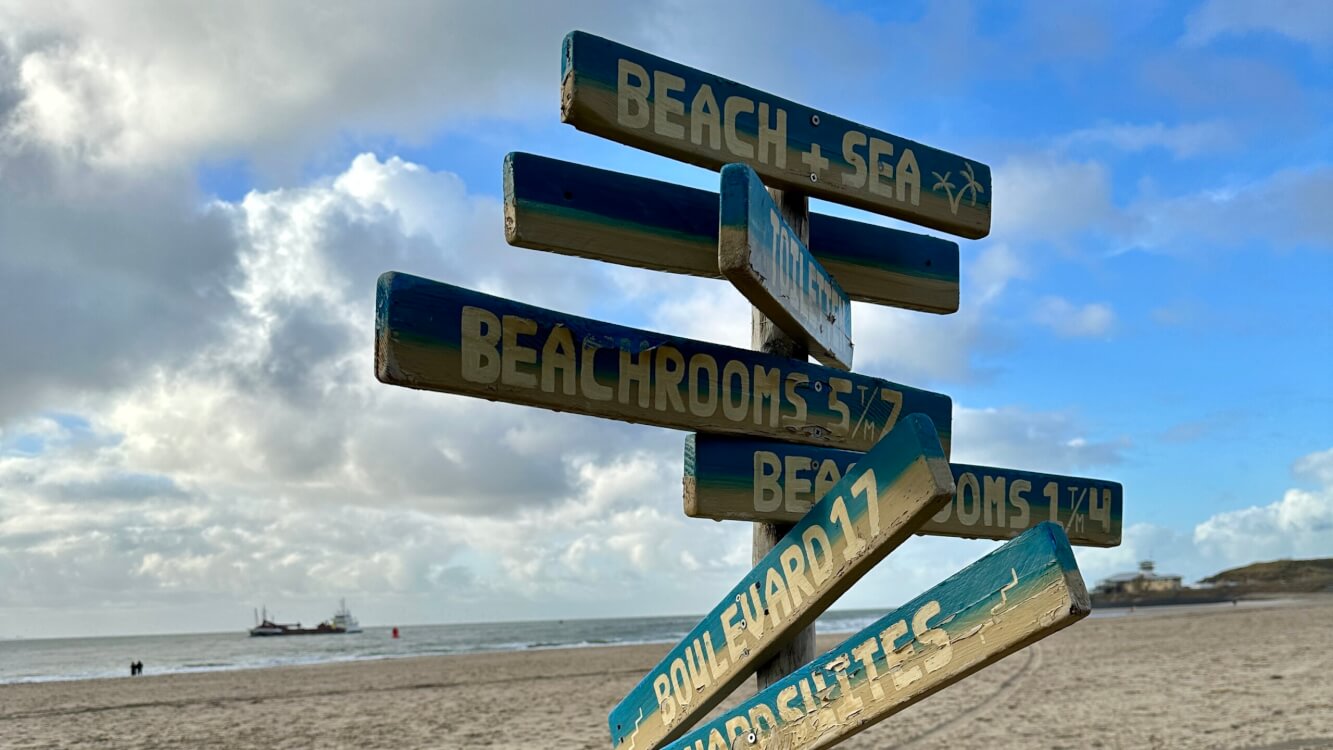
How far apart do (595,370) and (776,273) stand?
55 cm

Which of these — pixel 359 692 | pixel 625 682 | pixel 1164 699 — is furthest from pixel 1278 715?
pixel 359 692

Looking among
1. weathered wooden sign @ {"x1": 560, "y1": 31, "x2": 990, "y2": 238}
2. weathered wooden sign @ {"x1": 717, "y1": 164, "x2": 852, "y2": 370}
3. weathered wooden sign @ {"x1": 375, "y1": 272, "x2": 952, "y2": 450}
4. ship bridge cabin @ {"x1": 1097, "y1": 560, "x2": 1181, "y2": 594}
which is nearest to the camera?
weathered wooden sign @ {"x1": 717, "y1": 164, "x2": 852, "y2": 370}

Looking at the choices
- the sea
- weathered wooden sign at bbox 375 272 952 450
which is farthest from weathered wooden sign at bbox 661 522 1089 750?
the sea

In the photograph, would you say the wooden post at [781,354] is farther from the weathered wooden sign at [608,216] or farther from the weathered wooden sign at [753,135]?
the weathered wooden sign at [608,216]

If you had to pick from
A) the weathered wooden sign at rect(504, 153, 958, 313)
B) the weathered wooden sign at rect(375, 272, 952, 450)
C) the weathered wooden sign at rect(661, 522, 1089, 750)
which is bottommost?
Result: the weathered wooden sign at rect(661, 522, 1089, 750)

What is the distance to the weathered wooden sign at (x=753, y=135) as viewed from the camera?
245cm

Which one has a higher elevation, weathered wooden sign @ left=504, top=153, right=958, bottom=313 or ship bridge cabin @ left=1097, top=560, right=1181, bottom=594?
weathered wooden sign @ left=504, top=153, right=958, bottom=313

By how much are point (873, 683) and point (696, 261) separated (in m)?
1.41

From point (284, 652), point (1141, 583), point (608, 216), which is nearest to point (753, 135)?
point (608, 216)

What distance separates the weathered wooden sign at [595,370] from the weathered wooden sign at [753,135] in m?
0.57

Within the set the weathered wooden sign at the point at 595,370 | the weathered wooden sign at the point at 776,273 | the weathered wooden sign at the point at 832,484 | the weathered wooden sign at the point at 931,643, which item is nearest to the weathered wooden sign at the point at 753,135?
the weathered wooden sign at the point at 776,273

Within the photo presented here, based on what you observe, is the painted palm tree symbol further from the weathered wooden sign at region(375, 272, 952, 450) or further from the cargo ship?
the cargo ship

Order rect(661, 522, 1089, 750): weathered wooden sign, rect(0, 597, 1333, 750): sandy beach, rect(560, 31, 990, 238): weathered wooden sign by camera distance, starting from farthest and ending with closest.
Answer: rect(0, 597, 1333, 750): sandy beach
rect(560, 31, 990, 238): weathered wooden sign
rect(661, 522, 1089, 750): weathered wooden sign

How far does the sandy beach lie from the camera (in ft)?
29.1
